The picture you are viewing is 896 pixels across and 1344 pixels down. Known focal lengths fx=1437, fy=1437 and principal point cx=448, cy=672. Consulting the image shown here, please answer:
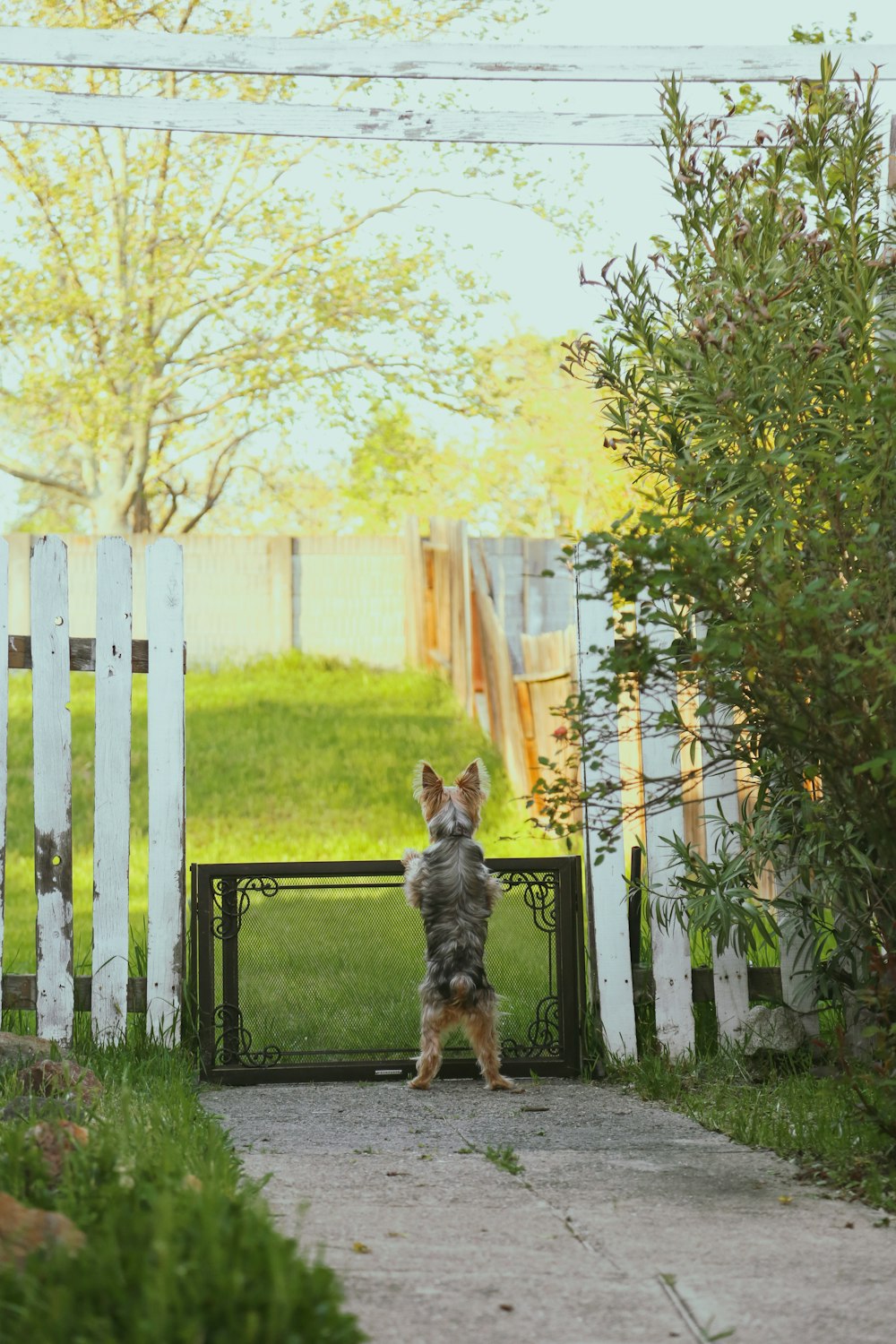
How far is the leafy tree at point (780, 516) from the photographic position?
3719mm

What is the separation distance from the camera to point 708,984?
5.89m

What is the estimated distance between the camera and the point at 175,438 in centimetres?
2214

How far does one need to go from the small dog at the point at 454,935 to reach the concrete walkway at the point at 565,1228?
0.39 meters

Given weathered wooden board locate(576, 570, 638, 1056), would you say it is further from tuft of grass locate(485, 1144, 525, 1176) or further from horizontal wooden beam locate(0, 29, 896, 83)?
horizontal wooden beam locate(0, 29, 896, 83)

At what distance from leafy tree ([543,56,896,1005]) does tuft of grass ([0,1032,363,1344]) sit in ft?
4.63

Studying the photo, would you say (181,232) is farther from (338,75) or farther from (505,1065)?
(505,1065)

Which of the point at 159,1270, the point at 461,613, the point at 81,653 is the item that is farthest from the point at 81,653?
the point at 461,613

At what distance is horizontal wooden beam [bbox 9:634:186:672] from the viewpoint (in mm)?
5902

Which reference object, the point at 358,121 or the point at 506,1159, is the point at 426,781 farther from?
the point at 358,121

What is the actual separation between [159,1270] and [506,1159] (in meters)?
1.96

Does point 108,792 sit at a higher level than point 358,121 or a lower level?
lower

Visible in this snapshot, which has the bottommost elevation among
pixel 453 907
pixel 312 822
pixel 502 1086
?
pixel 502 1086

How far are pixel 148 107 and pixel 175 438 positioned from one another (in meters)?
16.1

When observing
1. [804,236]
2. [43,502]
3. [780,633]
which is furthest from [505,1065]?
[43,502]
